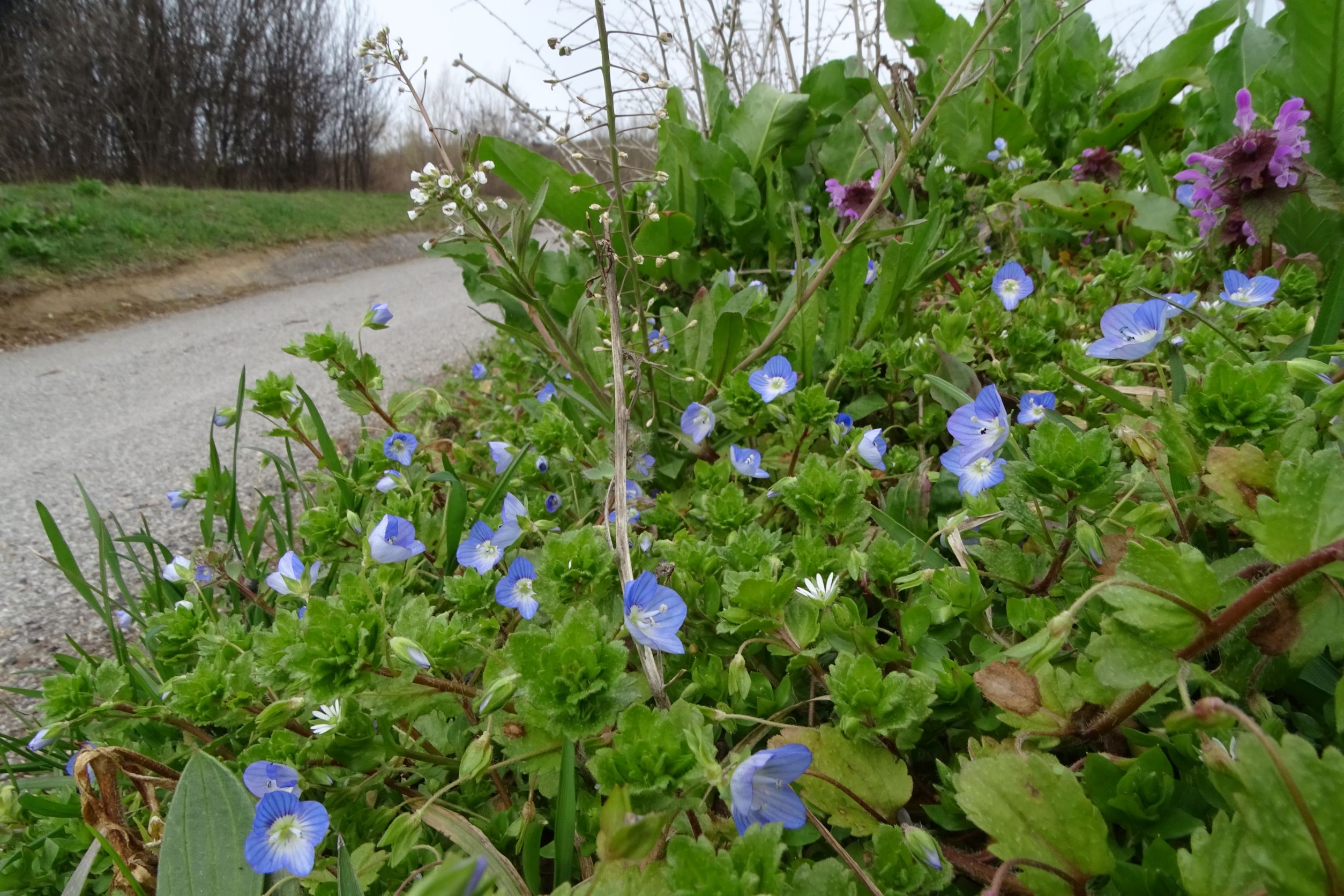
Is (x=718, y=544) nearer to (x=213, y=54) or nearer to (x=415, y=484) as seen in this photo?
(x=415, y=484)

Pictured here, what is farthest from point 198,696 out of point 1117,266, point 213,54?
point 213,54

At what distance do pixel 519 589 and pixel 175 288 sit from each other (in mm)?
6573

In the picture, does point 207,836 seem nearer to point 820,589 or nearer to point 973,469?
point 820,589

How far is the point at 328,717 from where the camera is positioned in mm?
737

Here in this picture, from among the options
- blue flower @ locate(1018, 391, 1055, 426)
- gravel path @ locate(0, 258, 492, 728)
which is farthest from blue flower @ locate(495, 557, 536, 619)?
gravel path @ locate(0, 258, 492, 728)

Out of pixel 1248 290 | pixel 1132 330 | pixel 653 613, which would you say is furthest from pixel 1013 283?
pixel 653 613

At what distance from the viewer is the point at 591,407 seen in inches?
51.9

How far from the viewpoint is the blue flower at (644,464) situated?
1191 mm

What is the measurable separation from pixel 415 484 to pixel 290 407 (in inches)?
13.8

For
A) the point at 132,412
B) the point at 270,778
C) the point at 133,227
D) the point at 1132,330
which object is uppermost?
the point at 133,227

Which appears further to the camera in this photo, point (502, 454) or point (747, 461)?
point (502, 454)

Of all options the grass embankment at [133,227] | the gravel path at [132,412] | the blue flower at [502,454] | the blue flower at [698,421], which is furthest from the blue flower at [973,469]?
the grass embankment at [133,227]

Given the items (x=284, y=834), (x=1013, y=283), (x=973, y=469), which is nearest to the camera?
(x=284, y=834)

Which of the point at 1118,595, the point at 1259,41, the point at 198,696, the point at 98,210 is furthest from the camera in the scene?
the point at 98,210
